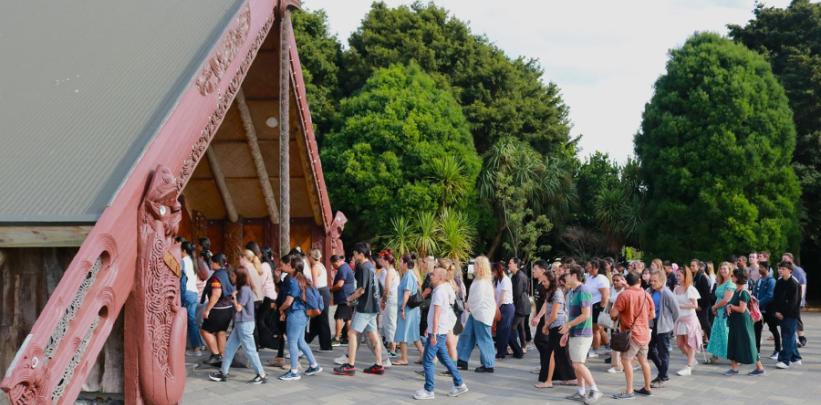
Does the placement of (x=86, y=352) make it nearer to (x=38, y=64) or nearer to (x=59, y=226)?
(x=59, y=226)

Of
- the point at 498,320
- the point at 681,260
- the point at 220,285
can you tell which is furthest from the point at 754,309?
the point at 681,260

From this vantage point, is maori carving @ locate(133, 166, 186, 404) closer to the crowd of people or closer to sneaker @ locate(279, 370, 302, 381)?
the crowd of people

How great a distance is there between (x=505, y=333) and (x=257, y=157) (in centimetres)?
689

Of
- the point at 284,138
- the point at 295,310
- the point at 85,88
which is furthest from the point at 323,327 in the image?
the point at 85,88

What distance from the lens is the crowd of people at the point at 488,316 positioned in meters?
8.58

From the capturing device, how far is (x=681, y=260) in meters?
24.3

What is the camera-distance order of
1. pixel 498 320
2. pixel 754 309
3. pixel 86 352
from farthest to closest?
pixel 498 320
pixel 754 309
pixel 86 352

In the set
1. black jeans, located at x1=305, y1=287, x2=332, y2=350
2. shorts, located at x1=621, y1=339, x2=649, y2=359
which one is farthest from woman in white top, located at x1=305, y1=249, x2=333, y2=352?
shorts, located at x1=621, y1=339, x2=649, y2=359

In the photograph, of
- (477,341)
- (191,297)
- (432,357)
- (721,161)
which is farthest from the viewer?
(721,161)

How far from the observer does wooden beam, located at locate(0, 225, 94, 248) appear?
5.94 metres

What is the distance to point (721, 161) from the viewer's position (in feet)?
77.5

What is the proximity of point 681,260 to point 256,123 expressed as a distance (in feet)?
52.9

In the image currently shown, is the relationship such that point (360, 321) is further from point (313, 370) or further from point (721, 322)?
point (721, 322)

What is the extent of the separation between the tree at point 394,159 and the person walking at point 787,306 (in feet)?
50.4
